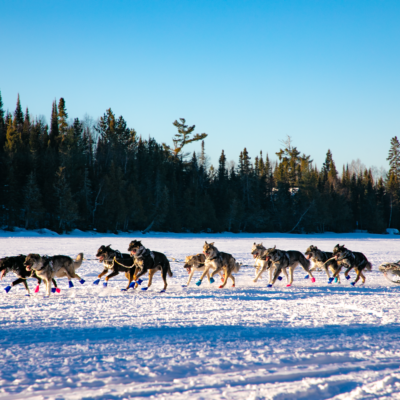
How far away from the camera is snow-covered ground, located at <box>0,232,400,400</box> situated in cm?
298

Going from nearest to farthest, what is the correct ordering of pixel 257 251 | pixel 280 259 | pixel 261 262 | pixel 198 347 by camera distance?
pixel 198 347
pixel 280 259
pixel 261 262
pixel 257 251

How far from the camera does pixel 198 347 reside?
4016mm

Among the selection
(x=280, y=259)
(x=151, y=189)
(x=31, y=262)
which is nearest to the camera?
(x=31, y=262)

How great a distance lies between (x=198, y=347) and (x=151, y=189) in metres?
51.2

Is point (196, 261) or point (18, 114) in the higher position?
point (18, 114)

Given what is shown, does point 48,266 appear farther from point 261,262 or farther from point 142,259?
point 261,262

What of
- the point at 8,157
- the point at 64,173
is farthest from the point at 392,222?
the point at 8,157

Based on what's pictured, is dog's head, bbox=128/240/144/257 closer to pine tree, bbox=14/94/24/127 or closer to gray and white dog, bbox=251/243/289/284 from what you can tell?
gray and white dog, bbox=251/243/289/284

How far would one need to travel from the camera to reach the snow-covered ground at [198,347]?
2.98 m

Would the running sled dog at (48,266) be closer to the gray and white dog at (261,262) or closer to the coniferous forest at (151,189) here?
the gray and white dog at (261,262)

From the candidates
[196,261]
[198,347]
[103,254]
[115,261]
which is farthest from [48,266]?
[198,347]

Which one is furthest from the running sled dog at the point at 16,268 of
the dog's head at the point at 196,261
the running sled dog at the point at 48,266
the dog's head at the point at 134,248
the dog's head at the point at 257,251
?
the dog's head at the point at 257,251

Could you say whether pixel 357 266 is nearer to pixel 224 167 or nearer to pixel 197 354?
pixel 197 354

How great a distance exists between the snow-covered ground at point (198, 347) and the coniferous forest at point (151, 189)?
36111 millimetres
